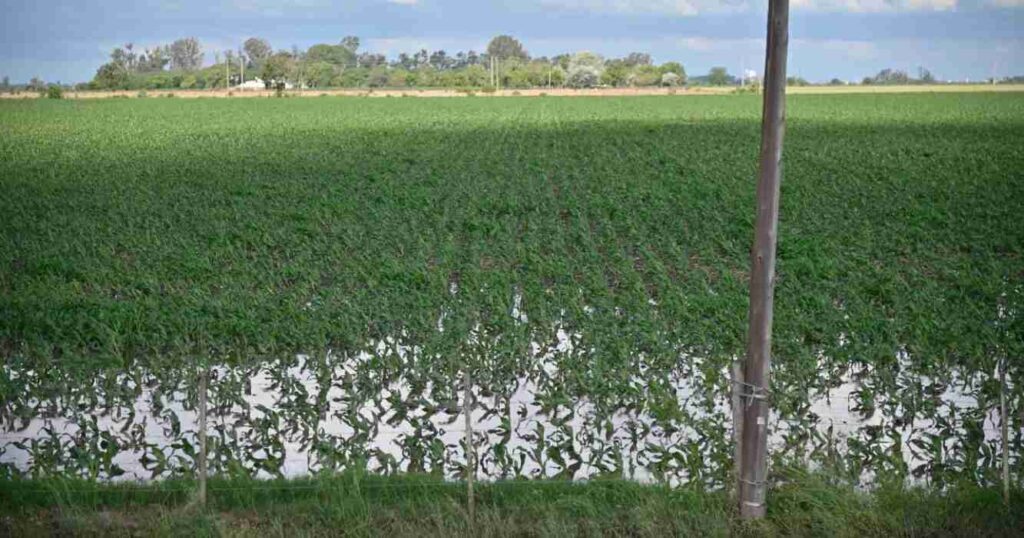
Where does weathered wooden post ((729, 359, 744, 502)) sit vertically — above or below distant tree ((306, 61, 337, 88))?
below

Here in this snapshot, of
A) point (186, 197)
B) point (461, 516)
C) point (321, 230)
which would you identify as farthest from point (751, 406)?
point (186, 197)

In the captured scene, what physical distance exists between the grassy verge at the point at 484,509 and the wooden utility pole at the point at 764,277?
29cm

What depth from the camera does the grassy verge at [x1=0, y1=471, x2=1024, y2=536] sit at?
7402mm

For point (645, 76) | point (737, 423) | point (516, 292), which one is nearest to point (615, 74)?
point (645, 76)

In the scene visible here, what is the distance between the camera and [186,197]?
27.2 m

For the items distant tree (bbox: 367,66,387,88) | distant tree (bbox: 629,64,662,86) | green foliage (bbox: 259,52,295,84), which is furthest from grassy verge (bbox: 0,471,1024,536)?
distant tree (bbox: 629,64,662,86)

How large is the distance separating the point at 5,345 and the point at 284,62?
503 ft

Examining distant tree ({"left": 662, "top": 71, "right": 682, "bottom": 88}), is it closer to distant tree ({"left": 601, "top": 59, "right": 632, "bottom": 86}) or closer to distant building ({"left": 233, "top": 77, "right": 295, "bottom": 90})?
distant tree ({"left": 601, "top": 59, "right": 632, "bottom": 86})

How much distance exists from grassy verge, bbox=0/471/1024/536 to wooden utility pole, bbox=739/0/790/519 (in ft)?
0.95

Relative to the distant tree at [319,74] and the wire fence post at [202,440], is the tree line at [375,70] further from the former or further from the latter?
the wire fence post at [202,440]

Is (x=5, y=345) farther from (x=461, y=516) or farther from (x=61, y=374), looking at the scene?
(x=461, y=516)

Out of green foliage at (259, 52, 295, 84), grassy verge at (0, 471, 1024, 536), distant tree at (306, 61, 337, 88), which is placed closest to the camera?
grassy verge at (0, 471, 1024, 536)

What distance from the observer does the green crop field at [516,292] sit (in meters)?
8.47

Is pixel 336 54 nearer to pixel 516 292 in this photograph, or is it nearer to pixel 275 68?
pixel 275 68
